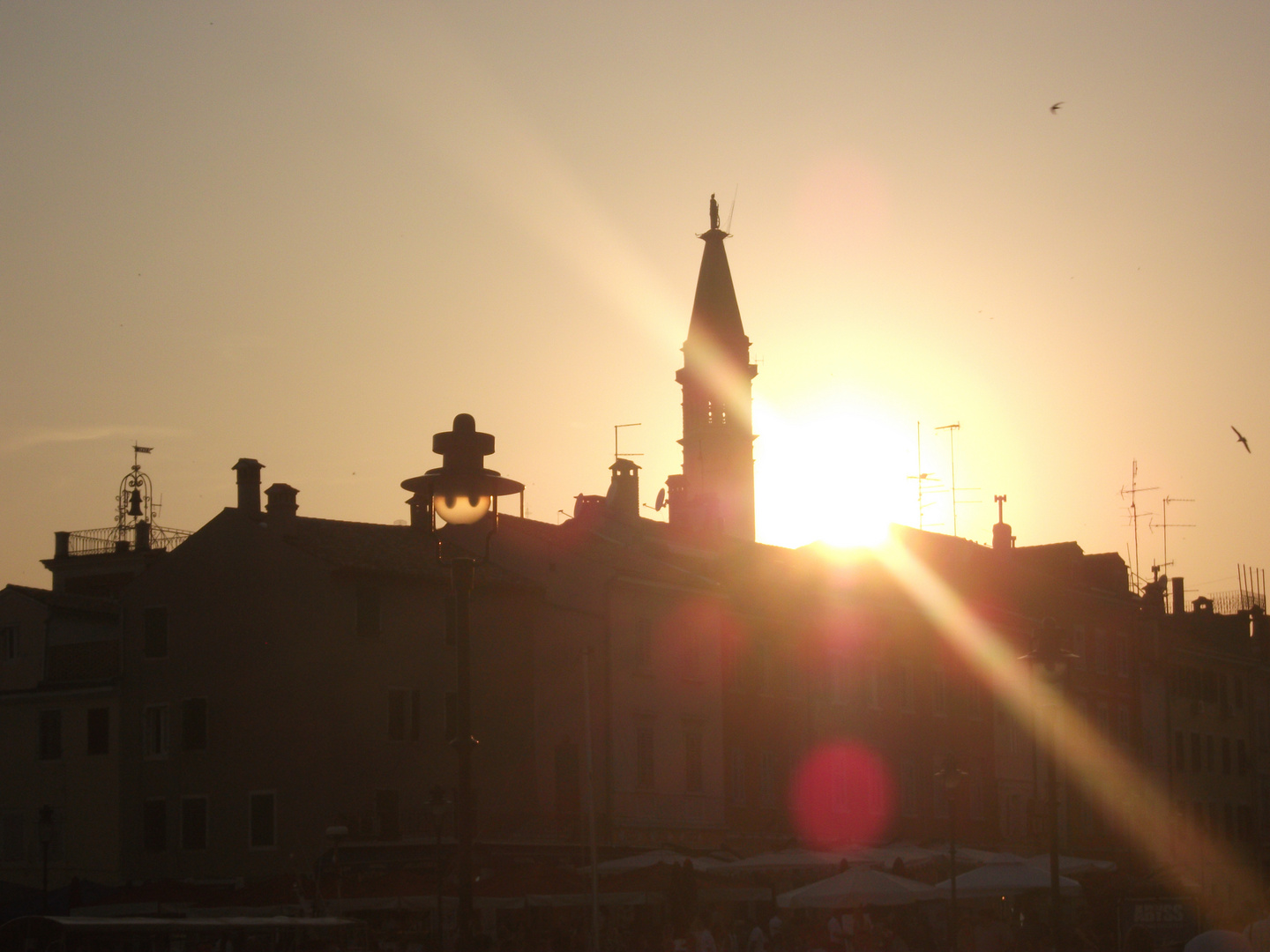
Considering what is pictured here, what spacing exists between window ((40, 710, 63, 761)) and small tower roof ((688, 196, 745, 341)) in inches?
1868

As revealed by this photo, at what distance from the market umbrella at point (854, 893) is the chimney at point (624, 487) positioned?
2325 centimetres

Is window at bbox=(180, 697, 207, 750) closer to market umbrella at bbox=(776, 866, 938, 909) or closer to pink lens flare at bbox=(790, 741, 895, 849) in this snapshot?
pink lens flare at bbox=(790, 741, 895, 849)

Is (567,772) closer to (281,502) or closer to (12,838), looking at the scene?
(281,502)

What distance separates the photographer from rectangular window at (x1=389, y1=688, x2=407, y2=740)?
4531 centimetres

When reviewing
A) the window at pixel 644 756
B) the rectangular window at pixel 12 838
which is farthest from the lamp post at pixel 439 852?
the rectangular window at pixel 12 838

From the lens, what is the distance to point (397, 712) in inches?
1794

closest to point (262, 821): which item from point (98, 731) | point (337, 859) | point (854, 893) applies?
point (337, 859)

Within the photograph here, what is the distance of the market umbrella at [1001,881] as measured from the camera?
1446 inches

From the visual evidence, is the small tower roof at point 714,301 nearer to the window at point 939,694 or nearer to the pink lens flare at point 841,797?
the window at point 939,694

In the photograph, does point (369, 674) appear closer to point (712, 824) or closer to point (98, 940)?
point (712, 824)

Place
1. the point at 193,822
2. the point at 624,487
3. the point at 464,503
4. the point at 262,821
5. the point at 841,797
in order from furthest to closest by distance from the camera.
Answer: the point at 624,487 < the point at 841,797 < the point at 193,822 < the point at 262,821 < the point at 464,503

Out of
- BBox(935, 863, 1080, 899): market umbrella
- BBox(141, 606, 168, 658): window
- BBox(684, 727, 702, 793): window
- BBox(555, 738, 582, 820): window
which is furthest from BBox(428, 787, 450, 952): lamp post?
BBox(935, 863, 1080, 899): market umbrella

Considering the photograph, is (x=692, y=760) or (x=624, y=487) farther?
(x=624, y=487)

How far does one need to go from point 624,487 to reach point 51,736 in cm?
1999
